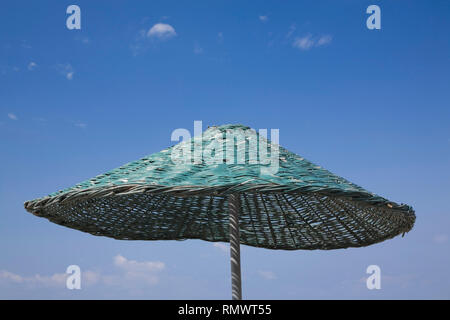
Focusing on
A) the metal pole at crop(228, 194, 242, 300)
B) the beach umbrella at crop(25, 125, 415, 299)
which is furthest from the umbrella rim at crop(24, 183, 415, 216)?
the metal pole at crop(228, 194, 242, 300)

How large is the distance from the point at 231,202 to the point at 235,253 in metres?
0.31

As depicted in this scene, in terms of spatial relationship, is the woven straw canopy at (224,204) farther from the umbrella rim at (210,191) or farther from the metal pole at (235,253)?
the metal pole at (235,253)

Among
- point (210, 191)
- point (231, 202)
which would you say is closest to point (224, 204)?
point (231, 202)

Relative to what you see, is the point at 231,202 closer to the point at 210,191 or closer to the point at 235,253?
the point at 235,253

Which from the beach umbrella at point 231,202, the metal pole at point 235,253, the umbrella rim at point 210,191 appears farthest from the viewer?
the metal pole at point 235,253

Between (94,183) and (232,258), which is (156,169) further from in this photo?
(232,258)

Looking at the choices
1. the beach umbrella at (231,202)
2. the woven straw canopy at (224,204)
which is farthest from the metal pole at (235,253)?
the woven straw canopy at (224,204)

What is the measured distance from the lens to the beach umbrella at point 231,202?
2.70 metres
